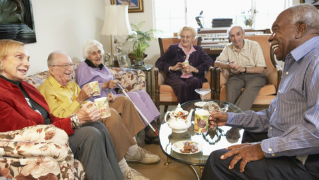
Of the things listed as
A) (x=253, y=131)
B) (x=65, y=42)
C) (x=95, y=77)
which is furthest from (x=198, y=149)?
(x=65, y=42)

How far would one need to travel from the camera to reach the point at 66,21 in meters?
3.07

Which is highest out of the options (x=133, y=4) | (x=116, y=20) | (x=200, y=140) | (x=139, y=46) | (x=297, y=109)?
(x=133, y=4)

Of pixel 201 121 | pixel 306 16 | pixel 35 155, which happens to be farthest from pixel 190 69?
pixel 35 155

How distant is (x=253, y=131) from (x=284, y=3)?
355 cm

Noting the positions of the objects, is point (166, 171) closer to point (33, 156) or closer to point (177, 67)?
point (33, 156)

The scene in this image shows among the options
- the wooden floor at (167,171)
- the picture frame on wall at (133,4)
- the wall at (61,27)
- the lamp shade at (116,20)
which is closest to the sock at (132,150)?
the wooden floor at (167,171)

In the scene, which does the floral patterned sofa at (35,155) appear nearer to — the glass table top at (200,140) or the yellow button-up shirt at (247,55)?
the glass table top at (200,140)

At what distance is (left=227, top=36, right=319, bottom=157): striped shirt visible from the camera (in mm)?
1116

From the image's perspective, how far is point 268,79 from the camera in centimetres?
326

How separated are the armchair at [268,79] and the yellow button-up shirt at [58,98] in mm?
1673

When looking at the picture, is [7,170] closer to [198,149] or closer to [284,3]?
[198,149]

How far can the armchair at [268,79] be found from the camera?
299 centimetres

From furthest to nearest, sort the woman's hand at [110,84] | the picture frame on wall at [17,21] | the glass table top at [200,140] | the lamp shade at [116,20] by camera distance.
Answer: the lamp shade at [116,20] < the woman's hand at [110,84] < the picture frame on wall at [17,21] < the glass table top at [200,140]

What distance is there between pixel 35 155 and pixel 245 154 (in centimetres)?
96
